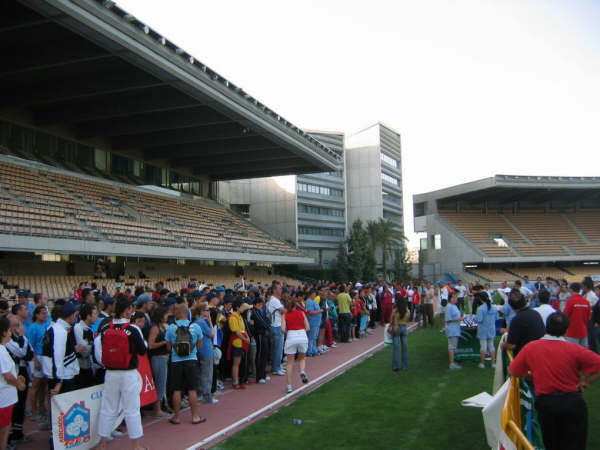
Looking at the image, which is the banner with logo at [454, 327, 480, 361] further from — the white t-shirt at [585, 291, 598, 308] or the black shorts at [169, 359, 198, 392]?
the black shorts at [169, 359, 198, 392]

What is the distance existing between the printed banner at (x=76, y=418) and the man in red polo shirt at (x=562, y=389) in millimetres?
4946

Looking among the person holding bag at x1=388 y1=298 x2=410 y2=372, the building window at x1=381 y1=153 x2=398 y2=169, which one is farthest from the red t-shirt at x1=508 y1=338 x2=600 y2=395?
the building window at x1=381 y1=153 x2=398 y2=169

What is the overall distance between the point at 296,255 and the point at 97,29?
23377 millimetres

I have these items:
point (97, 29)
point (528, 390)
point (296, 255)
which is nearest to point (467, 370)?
point (528, 390)

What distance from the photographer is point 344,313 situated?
55.5 ft

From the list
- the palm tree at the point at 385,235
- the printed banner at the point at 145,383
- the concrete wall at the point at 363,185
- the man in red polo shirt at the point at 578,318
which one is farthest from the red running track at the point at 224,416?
the concrete wall at the point at 363,185

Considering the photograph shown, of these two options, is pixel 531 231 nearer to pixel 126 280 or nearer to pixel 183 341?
pixel 126 280

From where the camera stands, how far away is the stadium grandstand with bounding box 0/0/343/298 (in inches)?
693

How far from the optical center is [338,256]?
46.1 metres

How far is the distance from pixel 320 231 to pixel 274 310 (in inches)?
1476

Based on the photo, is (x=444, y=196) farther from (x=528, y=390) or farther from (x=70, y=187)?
(x=528, y=390)

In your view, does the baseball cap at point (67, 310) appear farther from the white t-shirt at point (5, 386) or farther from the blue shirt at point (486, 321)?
the blue shirt at point (486, 321)

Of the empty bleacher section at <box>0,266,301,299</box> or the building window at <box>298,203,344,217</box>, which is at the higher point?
the building window at <box>298,203,344,217</box>

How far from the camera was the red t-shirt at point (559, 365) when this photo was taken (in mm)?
4441
